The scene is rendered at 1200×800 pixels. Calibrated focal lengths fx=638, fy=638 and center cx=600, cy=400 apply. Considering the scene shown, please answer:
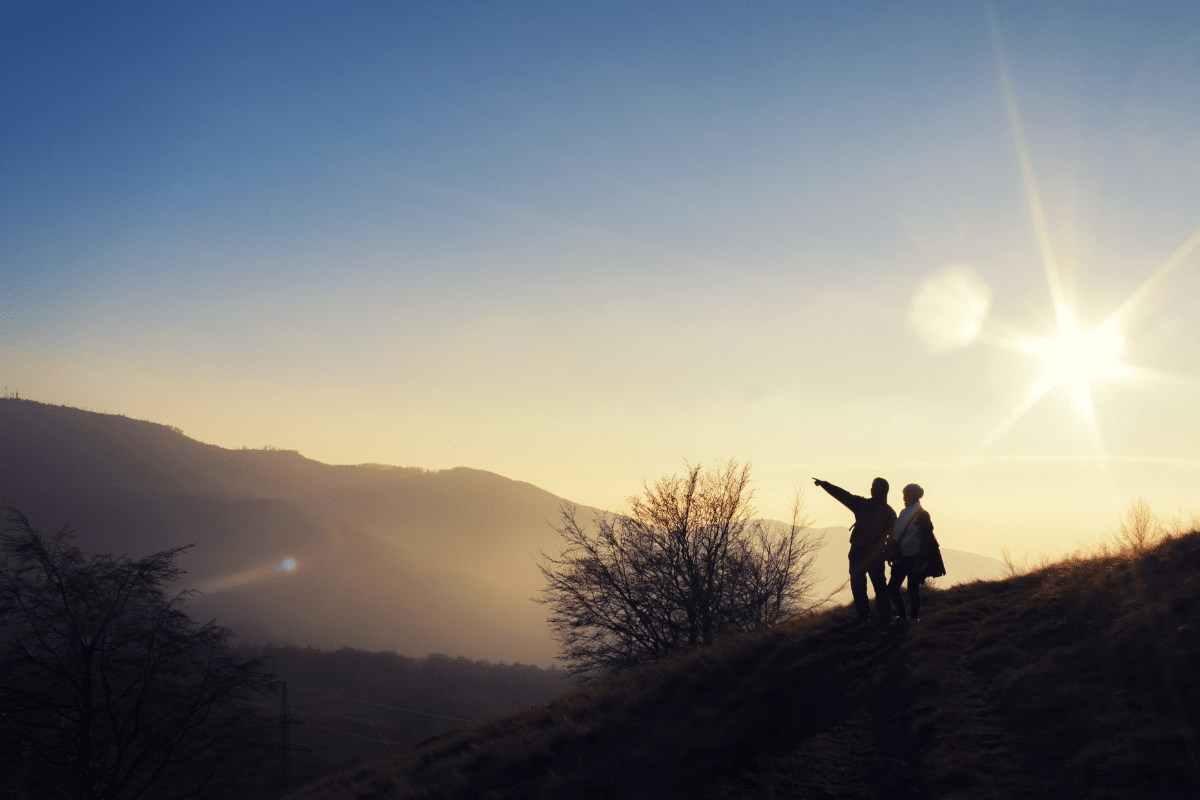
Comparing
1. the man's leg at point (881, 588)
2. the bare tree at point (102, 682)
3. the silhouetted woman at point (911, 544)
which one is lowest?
the bare tree at point (102, 682)

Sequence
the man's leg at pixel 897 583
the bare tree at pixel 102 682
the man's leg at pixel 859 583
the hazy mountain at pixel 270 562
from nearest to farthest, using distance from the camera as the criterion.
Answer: the man's leg at pixel 897 583, the man's leg at pixel 859 583, the bare tree at pixel 102 682, the hazy mountain at pixel 270 562

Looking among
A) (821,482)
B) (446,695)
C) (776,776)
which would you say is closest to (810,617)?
(821,482)

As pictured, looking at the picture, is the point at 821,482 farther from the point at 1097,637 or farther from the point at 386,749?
the point at 386,749

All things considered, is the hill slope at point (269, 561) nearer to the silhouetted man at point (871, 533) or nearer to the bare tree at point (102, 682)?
the bare tree at point (102, 682)

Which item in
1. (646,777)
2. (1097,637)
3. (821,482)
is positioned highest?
(821,482)

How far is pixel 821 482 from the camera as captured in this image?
10812mm

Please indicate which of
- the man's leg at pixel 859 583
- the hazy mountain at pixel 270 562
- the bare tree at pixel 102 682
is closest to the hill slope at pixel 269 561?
the hazy mountain at pixel 270 562

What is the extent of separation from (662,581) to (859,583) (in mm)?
8036

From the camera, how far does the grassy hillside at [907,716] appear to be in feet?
18.7

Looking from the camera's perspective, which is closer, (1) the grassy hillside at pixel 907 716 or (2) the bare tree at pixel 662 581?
(1) the grassy hillside at pixel 907 716

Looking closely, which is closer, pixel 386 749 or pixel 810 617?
pixel 810 617

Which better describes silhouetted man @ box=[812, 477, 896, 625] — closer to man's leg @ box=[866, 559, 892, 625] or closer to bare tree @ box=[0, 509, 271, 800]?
man's leg @ box=[866, 559, 892, 625]

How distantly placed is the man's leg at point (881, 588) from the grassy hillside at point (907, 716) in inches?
21.1

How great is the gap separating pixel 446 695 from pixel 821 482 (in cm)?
5133
